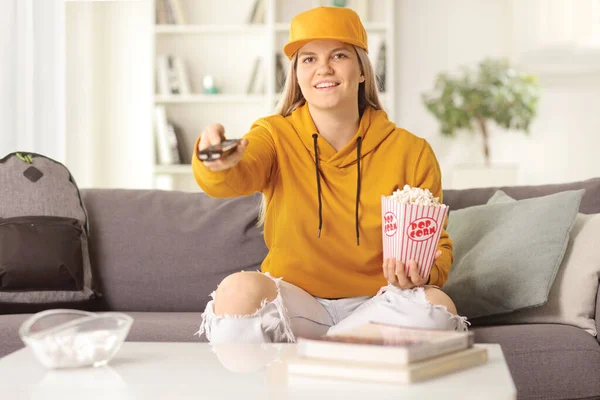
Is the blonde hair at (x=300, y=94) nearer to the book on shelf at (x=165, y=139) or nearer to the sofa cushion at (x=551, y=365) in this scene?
the sofa cushion at (x=551, y=365)

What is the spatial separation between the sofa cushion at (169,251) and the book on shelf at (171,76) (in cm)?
268

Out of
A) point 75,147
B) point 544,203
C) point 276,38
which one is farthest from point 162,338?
point 276,38

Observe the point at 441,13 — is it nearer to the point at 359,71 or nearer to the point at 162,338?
the point at 359,71

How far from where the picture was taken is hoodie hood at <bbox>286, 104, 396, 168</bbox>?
1991 mm

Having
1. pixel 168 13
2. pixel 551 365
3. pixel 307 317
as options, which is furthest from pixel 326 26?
pixel 168 13

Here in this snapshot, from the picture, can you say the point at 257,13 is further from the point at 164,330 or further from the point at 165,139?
the point at 164,330

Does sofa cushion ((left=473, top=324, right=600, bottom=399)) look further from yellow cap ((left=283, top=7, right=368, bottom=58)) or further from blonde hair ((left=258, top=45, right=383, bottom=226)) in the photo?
yellow cap ((left=283, top=7, right=368, bottom=58))

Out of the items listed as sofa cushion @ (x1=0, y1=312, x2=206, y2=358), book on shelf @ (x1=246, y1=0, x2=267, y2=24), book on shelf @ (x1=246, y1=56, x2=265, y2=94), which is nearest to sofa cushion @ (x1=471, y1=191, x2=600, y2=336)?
sofa cushion @ (x1=0, y1=312, x2=206, y2=358)

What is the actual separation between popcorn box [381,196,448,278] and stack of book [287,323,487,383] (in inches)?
18.1

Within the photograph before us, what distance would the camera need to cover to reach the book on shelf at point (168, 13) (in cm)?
514

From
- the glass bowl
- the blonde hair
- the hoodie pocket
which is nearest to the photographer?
the glass bowl

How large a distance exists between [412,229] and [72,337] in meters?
0.73

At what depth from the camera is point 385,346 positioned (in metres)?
1.09

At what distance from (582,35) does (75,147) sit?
318 cm
